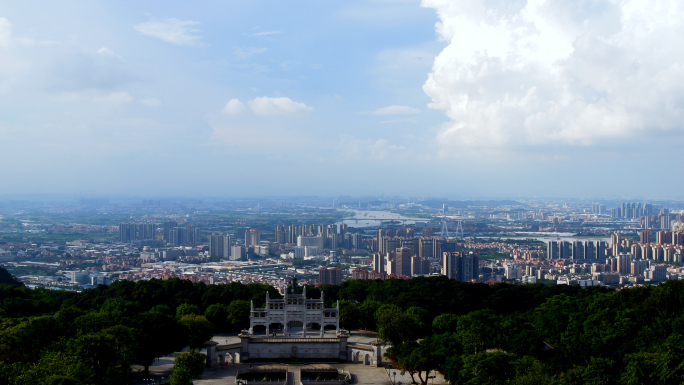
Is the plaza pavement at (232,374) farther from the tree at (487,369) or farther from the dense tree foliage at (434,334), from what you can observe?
the tree at (487,369)

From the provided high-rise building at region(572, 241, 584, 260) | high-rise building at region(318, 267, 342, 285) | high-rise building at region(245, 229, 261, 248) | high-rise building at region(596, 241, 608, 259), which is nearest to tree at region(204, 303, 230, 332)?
high-rise building at region(318, 267, 342, 285)

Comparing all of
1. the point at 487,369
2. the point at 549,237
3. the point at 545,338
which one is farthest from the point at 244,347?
the point at 549,237

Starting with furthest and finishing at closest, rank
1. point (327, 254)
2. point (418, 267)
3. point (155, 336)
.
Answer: point (327, 254) < point (418, 267) < point (155, 336)

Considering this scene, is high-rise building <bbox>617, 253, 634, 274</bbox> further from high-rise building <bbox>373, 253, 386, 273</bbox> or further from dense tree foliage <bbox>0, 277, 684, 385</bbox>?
dense tree foliage <bbox>0, 277, 684, 385</bbox>

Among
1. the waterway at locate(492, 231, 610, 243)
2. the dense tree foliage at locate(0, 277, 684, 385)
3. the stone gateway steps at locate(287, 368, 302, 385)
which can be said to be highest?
the dense tree foliage at locate(0, 277, 684, 385)

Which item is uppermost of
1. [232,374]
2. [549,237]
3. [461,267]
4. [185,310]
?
[185,310]

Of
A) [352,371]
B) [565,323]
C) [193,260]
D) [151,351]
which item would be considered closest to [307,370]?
[352,371]

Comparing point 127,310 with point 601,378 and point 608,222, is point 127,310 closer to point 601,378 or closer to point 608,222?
point 601,378

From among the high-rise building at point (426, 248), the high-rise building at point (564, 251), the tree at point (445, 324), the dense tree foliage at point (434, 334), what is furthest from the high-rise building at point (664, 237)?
the tree at point (445, 324)

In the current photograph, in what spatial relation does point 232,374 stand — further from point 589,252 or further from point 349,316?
point 589,252
